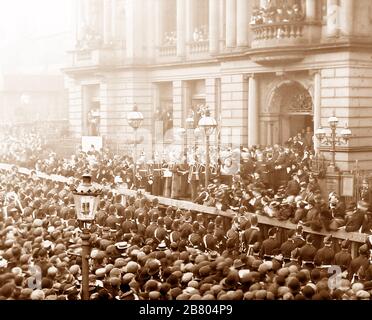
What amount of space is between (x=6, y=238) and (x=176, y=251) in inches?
140

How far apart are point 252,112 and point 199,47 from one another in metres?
4.05

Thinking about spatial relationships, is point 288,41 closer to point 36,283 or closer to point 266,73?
point 266,73

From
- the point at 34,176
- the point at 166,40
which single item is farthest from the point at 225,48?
the point at 34,176

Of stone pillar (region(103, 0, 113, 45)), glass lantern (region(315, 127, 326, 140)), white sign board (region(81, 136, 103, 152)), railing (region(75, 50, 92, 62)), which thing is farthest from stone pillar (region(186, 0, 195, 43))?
glass lantern (region(315, 127, 326, 140))

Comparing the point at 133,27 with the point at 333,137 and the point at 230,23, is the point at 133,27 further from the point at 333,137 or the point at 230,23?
the point at 333,137

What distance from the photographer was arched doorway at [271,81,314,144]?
25366mm

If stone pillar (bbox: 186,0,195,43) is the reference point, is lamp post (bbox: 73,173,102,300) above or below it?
below

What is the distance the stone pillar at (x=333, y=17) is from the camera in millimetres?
23391

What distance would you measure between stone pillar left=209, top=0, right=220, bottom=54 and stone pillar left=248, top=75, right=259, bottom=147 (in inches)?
101

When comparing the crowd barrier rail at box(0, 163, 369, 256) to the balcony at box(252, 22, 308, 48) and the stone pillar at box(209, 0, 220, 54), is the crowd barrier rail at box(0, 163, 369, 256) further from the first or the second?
the stone pillar at box(209, 0, 220, 54)

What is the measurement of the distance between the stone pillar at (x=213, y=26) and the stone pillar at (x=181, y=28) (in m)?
1.07

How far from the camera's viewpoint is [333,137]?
21.8 m

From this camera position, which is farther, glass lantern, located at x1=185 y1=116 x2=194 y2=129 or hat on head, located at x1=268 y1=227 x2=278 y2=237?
glass lantern, located at x1=185 y1=116 x2=194 y2=129
